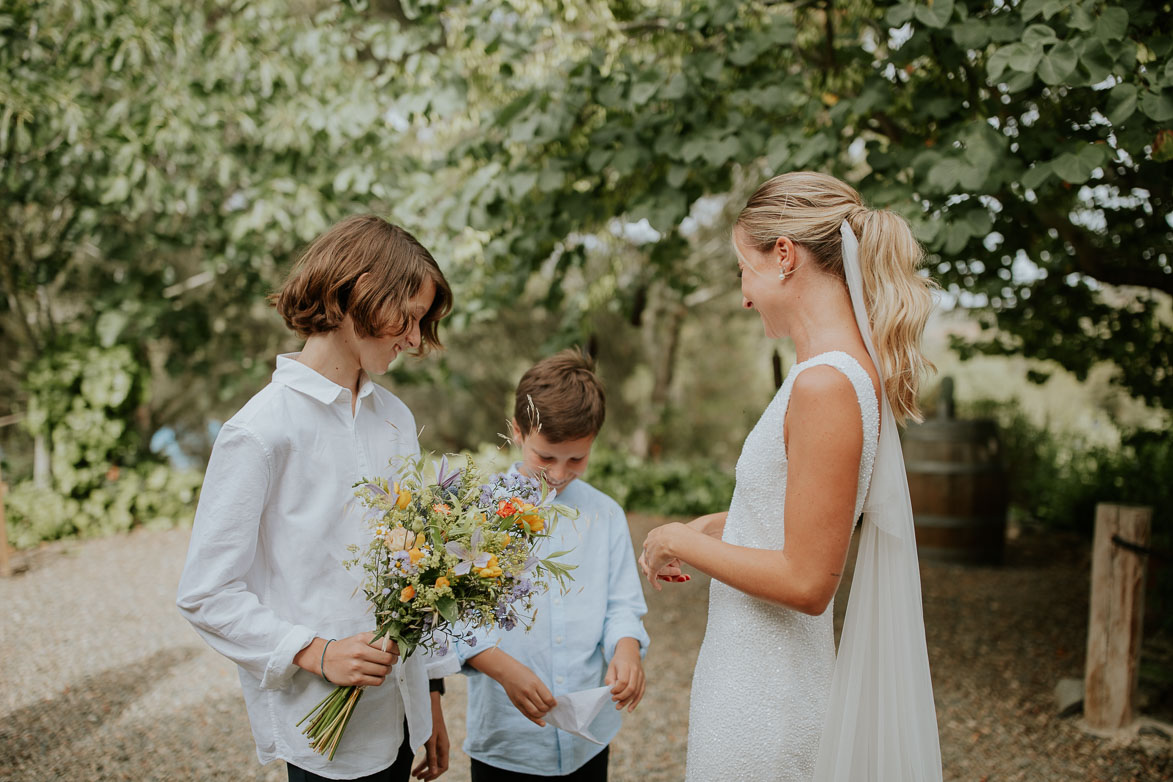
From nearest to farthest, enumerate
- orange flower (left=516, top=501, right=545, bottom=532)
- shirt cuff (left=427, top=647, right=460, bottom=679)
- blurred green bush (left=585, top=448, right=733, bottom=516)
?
1. orange flower (left=516, top=501, right=545, bottom=532)
2. shirt cuff (left=427, top=647, right=460, bottom=679)
3. blurred green bush (left=585, top=448, right=733, bottom=516)

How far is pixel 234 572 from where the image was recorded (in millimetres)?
1548

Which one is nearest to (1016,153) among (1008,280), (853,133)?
(853,133)

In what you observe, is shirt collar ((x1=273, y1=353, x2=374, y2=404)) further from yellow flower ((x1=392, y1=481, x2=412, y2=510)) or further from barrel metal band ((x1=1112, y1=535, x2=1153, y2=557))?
barrel metal band ((x1=1112, y1=535, x2=1153, y2=557))

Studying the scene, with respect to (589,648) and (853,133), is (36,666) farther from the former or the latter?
(853,133)

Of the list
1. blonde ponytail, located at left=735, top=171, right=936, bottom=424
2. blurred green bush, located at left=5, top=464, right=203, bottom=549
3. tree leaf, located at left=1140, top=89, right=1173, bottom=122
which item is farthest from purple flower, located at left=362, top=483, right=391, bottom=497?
blurred green bush, located at left=5, top=464, right=203, bottom=549

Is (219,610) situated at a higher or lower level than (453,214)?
lower

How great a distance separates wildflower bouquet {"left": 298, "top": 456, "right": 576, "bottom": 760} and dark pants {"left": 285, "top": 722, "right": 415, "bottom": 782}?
0.12m

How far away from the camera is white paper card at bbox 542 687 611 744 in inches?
69.8

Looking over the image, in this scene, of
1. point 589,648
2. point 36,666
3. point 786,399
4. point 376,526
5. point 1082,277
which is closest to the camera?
point 376,526

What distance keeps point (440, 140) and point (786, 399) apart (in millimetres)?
6059

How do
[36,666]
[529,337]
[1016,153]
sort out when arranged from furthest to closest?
1. [529,337]
2. [36,666]
3. [1016,153]

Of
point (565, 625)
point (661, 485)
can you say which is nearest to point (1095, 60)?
point (565, 625)

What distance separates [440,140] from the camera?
7.04 m

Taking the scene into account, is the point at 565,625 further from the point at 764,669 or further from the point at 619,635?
the point at 764,669
